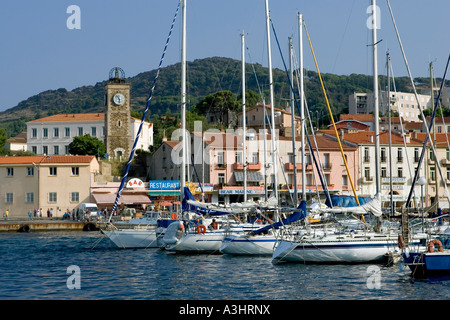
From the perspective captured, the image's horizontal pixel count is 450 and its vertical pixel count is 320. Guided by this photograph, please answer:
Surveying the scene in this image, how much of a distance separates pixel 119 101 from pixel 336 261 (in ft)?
249

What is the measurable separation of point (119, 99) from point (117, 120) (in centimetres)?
332

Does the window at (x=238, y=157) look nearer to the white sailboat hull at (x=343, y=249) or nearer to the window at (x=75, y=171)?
the window at (x=75, y=171)

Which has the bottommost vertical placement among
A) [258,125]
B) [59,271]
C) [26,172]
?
[59,271]

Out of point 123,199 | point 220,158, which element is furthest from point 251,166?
point 123,199

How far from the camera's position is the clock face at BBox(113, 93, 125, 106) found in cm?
10106

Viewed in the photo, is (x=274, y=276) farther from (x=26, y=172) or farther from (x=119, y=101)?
(x=119, y=101)

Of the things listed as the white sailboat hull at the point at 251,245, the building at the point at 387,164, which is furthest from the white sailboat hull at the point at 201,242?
the building at the point at 387,164

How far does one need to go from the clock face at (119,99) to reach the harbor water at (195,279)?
213ft

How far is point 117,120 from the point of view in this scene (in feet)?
333

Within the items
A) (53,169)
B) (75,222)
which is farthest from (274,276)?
(53,169)

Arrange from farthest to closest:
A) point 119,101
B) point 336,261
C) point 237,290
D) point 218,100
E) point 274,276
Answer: point 218,100 < point 119,101 < point 336,261 < point 274,276 < point 237,290

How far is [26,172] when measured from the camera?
6869 cm

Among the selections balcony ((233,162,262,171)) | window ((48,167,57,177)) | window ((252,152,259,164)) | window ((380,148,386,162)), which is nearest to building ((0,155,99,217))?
window ((48,167,57,177))
